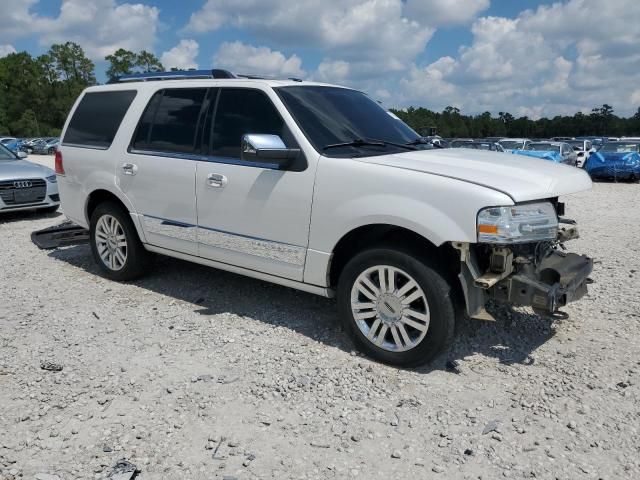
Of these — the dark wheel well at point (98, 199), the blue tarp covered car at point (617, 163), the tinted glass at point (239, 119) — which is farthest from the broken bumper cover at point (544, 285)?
the blue tarp covered car at point (617, 163)

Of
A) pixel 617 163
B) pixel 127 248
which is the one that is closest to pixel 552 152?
pixel 617 163

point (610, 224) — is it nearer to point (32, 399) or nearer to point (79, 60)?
point (32, 399)

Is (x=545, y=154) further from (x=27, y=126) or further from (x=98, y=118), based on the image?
(x=27, y=126)

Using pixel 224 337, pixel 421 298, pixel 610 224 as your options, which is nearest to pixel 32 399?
pixel 224 337

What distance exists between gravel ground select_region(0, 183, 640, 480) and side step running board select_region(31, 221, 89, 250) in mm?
1533

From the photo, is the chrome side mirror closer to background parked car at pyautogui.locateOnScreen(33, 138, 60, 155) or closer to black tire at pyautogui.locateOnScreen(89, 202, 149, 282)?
black tire at pyautogui.locateOnScreen(89, 202, 149, 282)

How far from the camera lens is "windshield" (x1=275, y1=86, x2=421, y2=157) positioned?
A: 433cm

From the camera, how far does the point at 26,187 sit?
9453mm

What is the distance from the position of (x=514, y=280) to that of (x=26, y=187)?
8527 millimetres

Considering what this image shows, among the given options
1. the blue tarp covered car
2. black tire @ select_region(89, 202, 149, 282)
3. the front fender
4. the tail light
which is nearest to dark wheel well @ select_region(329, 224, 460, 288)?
the front fender

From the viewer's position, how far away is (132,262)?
5.78 m

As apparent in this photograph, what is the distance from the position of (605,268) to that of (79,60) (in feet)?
298

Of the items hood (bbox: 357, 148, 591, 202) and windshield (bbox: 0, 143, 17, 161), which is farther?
windshield (bbox: 0, 143, 17, 161)

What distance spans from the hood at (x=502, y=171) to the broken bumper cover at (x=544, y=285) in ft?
1.71
